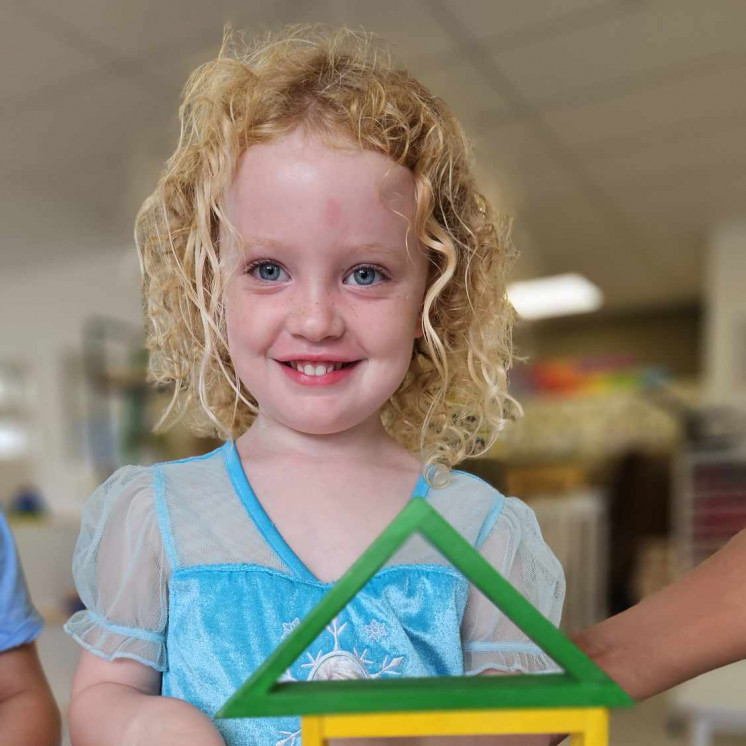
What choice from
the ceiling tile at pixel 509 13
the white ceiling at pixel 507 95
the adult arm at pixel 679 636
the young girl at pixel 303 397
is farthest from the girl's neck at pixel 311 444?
the ceiling tile at pixel 509 13

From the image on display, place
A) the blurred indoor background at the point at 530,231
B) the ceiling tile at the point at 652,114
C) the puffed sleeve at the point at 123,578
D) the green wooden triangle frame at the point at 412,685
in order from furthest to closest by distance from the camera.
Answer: the ceiling tile at the point at 652,114 → the blurred indoor background at the point at 530,231 → the puffed sleeve at the point at 123,578 → the green wooden triangle frame at the point at 412,685

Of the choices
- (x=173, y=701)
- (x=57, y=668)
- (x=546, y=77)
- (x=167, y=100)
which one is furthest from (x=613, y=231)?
(x=173, y=701)

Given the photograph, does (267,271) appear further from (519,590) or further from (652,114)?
(652,114)

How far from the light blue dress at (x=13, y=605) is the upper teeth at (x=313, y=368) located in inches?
8.1

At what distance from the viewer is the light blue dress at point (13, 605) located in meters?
0.42

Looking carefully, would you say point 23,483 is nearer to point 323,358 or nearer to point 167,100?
point 167,100

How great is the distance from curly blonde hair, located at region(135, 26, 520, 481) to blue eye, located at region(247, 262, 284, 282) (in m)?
0.02

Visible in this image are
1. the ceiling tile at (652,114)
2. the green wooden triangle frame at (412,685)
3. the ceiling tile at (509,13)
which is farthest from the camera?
the ceiling tile at (652,114)

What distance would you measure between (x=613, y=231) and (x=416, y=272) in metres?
3.06

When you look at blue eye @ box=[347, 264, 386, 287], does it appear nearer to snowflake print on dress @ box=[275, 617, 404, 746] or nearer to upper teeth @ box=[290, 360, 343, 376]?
upper teeth @ box=[290, 360, 343, 376]

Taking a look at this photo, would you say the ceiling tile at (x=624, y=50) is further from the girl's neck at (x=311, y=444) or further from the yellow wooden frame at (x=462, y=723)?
the yellow wooden frame at (x=462, y=723)

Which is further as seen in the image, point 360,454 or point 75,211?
point 75,211

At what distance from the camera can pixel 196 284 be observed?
349 mm

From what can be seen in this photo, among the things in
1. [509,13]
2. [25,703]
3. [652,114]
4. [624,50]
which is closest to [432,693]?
[25,703]
